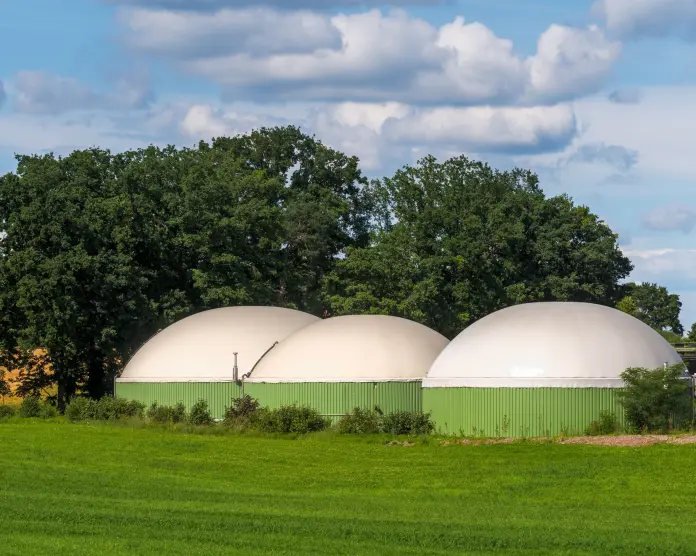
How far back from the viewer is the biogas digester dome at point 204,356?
57.0 m

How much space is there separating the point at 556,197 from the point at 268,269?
992 inches

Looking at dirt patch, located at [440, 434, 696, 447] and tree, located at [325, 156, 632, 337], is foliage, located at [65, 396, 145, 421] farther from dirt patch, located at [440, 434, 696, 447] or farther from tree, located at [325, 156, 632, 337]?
tree, located at [325, 156, 632, 337]

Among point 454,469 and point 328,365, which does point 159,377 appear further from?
point 454,469

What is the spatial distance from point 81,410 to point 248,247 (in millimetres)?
22472

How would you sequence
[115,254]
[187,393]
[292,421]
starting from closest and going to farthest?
[292,421], [187,393], [115,254]

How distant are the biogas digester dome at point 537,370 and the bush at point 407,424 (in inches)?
19.8

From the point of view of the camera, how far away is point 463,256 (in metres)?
81.8

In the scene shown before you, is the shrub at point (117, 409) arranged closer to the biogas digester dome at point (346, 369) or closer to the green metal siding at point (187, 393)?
the green metal siding at point (187, 393)

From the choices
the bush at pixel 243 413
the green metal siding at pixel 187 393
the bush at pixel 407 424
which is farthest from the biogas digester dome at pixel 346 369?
the bush at pixel 407 424

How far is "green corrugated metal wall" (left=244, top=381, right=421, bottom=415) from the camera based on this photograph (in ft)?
171

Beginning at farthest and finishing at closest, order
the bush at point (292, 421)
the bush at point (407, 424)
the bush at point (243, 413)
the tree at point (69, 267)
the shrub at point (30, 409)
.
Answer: the tree at point (69, 267), the shrub at point (30, 409), the bush at point (243, 413), the bush at point (292, 421), the bush at point (407, 424)

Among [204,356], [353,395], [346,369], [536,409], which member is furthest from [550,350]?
[204,356]

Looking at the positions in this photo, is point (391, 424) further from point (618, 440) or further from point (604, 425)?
point (618, 440)

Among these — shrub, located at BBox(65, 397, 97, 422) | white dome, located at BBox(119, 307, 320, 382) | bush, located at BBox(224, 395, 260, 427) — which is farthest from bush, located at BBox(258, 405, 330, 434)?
shrub, located at BBox(65, 397, 97, 422)
